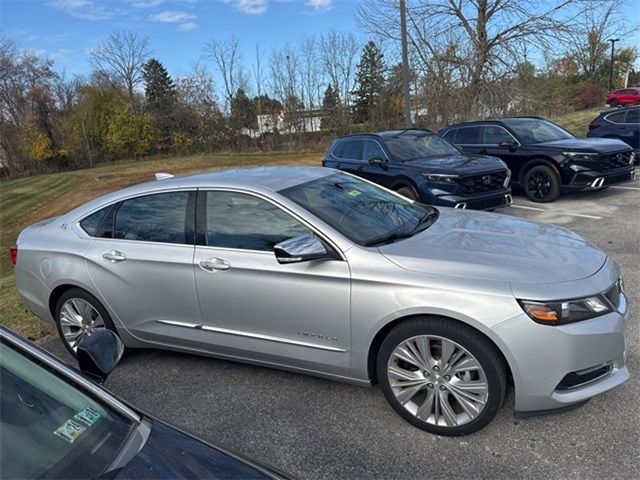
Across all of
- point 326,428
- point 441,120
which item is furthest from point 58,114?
point 326,428

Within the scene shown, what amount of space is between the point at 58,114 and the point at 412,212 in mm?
48055

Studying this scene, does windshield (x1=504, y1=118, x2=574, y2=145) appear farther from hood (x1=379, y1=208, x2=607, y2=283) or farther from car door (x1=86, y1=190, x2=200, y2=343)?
car door (x1=86, y1=190, x2=200, y2=343)

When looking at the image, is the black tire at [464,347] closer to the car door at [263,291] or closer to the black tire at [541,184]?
the car door at [263,291]

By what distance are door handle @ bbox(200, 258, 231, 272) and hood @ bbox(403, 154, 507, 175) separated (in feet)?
16.8

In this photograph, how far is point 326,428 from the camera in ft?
9.68

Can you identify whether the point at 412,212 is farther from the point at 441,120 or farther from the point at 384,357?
the point at 441,120

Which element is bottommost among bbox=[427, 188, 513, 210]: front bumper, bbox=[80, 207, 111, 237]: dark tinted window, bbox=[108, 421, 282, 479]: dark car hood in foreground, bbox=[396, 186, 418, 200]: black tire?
bbox=[427, 188, 513, 210]: front bumper

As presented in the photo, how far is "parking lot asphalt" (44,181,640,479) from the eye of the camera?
2527 mm

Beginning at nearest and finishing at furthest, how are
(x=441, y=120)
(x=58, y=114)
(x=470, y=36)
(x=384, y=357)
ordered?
(x=384, y=357), (x=470, y=36), (x=441, y=120), (x=58, y=114)

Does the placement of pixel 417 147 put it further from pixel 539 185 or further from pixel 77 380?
pixel 77 380

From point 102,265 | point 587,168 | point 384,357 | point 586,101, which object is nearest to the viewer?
point 384,357

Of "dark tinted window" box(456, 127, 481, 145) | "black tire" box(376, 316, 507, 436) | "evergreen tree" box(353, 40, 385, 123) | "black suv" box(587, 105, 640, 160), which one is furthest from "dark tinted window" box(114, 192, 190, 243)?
"evergreen tree" box(353, 40, 385, 123)

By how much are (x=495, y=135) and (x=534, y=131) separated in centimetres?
75

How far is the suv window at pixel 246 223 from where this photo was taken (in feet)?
10.5
